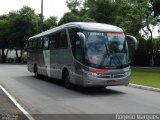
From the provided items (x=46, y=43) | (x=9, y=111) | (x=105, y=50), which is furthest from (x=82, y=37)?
(x=46, y=43)

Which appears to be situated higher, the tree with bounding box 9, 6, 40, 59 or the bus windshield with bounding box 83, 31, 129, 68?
the tree with bounding box 9, 6, 40, 59

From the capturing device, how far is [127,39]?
65.5 ft

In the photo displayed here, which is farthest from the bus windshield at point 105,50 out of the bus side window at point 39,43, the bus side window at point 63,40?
the bus side window at point 39,43

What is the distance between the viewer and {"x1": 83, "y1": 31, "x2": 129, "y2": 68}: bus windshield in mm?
17609

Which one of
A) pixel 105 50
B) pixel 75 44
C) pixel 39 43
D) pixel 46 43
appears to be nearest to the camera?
pixel 105 50

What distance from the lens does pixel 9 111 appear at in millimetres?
12547

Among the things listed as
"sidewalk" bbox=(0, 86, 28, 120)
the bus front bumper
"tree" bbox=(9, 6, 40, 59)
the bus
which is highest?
"tree" bbox=(9, 6, 40, 59)

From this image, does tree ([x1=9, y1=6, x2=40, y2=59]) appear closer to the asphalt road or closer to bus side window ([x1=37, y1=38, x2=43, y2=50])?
bus side window ([x1=37, y1=38, x2=43, y2=50])

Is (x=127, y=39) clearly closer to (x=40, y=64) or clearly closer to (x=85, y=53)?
(x=85, y=53)

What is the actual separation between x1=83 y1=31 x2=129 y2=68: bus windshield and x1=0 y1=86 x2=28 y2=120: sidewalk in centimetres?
419

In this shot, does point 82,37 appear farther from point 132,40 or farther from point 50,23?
point 50,23

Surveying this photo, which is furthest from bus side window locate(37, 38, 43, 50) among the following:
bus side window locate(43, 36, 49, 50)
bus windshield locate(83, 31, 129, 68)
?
bus windshield locate(83, 31, 129, 68)

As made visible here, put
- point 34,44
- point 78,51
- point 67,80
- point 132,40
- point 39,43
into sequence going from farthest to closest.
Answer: point 34,44 < point 39,43 < point 67,80 < point 132,40 < point 78,51

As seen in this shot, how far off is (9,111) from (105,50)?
651cm
